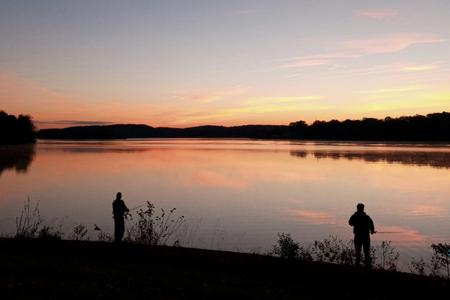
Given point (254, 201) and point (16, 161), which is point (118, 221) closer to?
point (254, 201)

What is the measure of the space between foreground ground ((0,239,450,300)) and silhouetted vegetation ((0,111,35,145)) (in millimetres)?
136427

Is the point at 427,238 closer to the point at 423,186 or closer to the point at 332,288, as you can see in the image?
the point at 332,288

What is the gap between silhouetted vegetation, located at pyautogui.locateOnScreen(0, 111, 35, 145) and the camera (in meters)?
140

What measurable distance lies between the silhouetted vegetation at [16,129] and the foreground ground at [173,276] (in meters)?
136

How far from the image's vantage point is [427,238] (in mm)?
20688

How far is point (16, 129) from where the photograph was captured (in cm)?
14838

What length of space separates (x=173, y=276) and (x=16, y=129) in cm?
15031

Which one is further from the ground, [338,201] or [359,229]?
[359,229]

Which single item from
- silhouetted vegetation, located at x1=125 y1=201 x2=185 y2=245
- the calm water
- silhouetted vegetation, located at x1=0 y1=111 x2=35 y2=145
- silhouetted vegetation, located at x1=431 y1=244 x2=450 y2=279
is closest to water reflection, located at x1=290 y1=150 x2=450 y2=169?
the calm water

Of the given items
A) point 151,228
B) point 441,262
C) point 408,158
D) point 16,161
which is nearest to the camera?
point 441,262

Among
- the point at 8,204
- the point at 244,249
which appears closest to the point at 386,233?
the point at 244,249

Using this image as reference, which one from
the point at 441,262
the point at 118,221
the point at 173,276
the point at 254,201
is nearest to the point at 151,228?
the point at 118,221

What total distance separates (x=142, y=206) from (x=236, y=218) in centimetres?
636

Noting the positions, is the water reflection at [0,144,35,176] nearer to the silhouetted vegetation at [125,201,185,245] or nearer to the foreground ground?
the silhouetted vegetation at [125,201,185,245]
